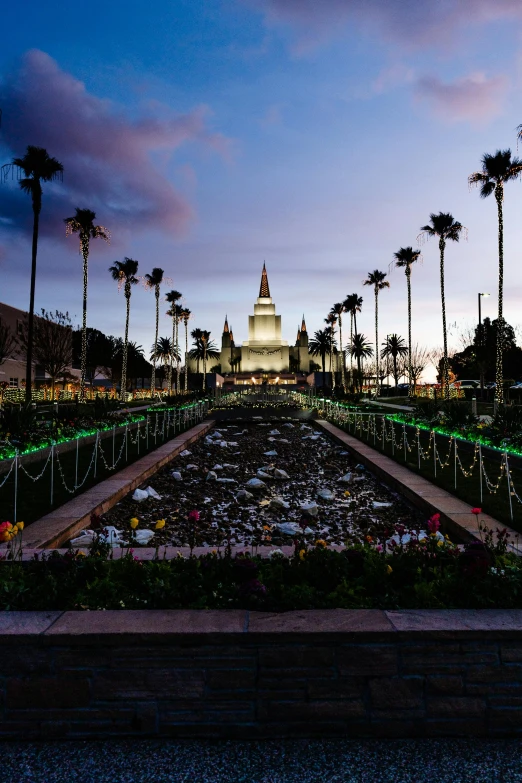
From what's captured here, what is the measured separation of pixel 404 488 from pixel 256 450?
7.95 m

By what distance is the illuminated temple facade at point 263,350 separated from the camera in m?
120

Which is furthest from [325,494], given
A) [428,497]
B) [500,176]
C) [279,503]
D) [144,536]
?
[500,176]

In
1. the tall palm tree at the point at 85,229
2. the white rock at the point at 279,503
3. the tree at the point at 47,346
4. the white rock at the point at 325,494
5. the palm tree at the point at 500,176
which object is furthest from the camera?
the tree at the point at 47,346

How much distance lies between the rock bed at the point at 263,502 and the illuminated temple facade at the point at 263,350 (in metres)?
100

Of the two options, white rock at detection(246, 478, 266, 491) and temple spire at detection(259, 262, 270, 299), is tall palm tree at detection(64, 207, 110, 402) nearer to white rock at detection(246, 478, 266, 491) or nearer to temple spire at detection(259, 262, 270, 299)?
white rock at detection(246, 478, 266, 491)

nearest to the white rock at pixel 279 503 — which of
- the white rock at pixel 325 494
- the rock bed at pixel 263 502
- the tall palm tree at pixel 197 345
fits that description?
the rock bed at pixel 263 502

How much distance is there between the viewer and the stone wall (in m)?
3.17

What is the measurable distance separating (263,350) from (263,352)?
0.46 metres

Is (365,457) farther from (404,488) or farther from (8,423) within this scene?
(8,423)

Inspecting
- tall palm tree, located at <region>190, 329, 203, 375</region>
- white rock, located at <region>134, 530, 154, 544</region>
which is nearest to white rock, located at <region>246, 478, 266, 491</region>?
white rock, located at <region>134, 530, 154, 544</region>

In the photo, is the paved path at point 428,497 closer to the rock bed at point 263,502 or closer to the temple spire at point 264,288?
the rock bed at point 263,502

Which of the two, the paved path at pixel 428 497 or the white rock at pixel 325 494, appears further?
the white rock at pixel 325 494

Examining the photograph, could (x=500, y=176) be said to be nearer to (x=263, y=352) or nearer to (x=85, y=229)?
(x=85, y=229)

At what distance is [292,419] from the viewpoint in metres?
30.1
